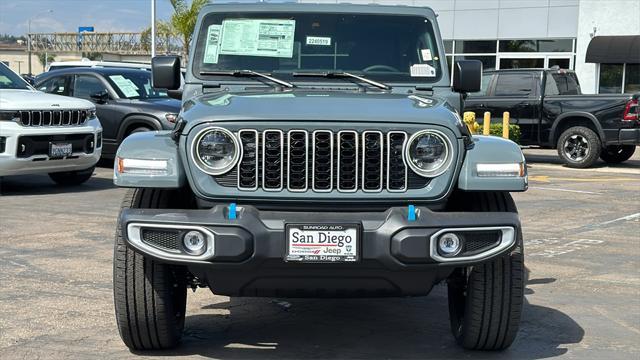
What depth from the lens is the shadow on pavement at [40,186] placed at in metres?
12.1

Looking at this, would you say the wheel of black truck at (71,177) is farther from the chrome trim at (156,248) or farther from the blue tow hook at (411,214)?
the blue tow hook at (411,214)

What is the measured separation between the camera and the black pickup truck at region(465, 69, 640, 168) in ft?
55.0

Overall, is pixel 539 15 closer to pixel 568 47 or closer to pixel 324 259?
pixel 568 47

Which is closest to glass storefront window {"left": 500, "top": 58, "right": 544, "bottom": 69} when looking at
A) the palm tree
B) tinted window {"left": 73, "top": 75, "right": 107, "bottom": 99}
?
the palm tree

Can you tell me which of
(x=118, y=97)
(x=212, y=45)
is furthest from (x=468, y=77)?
(x=118, y=97)

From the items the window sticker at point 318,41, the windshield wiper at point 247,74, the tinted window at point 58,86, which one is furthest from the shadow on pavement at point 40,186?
the window sticker at point 318,41

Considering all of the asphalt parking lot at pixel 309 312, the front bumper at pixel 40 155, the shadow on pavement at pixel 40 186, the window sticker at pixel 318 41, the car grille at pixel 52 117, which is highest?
the window sticker at pixel 318 41

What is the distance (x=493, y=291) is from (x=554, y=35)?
28.4m

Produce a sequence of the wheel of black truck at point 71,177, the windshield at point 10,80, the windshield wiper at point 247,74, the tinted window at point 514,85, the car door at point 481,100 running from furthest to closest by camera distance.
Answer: the car door at point 481,100 < the tinted window at point 514,85 < the wheel of black truck at point 71,177 < the windshield at point 10,80 < the windshield wiper at point 247,74

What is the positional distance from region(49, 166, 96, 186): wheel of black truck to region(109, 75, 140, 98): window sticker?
7.49ft

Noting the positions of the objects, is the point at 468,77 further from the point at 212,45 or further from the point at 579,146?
the point at 579,146

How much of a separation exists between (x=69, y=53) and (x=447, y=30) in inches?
1682

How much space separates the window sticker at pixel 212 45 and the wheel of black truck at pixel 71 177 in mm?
7164

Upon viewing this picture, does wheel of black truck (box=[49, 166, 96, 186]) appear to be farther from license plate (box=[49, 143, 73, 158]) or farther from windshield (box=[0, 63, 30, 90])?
windshield (box=[0, 63, 30, 90])
